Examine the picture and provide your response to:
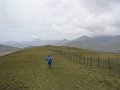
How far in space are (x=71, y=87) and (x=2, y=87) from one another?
938 cm

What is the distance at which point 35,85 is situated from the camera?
3186cm

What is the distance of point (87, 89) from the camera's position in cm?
2934

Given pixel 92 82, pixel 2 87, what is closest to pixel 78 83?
pixel 92 82

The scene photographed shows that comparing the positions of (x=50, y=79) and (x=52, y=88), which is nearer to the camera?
(x=52, y=88)

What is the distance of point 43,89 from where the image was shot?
28.8 m

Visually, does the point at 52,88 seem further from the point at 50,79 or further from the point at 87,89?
the point at 50,79

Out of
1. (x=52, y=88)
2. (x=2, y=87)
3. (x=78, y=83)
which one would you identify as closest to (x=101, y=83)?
(x=78, y=83)

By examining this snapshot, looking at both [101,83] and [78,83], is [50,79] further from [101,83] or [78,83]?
[101,83]

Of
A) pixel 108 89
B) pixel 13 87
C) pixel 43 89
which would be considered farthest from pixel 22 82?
pixel 108 89

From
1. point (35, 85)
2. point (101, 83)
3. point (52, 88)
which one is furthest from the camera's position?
point (101, 83)

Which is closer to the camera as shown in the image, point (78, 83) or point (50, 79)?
point (78, 83)

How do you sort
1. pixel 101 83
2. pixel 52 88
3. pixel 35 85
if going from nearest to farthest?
pixel 52 88
pixel 35 85
pixel 101 83

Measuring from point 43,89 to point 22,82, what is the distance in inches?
280

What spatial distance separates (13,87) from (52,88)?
20.4 feet
